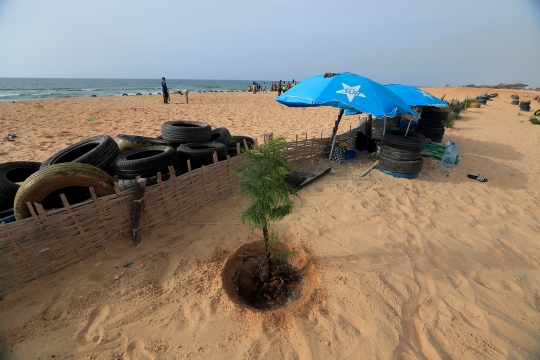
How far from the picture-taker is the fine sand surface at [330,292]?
253cm

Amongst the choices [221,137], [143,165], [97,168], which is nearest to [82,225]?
[97,168]

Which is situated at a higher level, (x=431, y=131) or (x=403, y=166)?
(x=431, y=131)

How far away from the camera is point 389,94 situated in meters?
5.41

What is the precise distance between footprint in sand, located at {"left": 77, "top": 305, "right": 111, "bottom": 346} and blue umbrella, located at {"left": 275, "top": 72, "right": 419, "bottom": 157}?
4994 millimetres

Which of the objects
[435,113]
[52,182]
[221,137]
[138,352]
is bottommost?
[138,352]

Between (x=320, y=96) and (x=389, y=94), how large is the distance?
1604 mm

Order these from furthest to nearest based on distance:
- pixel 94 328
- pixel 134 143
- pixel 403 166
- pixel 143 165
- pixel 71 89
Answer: pixel 71 89 < pixel 403 166 < pixel 134 143 < pixel 143 165 < pixel 94 328

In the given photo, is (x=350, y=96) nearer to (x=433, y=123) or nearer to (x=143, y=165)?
(x=143, y=165)

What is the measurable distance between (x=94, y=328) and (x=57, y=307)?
25.1 inches

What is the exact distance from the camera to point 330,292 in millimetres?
3100

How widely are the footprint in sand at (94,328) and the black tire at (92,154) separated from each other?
2842mm

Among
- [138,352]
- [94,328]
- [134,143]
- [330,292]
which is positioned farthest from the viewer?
[134,143]

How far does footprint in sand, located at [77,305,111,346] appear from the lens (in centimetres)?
257

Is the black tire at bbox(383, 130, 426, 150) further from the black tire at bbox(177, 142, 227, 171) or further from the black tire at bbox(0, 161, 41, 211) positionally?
the black tire at bbox(0, 161, 41, 211)
